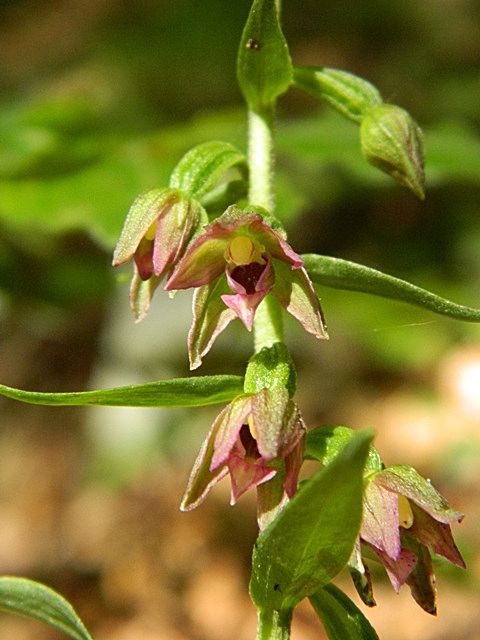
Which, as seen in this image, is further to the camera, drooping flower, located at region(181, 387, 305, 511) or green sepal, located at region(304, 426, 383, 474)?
green sepal, located at region(304, 426, 383, 474)

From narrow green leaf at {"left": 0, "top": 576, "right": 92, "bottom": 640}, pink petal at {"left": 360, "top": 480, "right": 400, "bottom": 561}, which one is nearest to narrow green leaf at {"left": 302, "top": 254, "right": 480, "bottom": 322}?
pink petal at {"left": 360, "top": 480, "right": 400, "bottom": 561}

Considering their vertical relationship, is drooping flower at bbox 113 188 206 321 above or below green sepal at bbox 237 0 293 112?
below

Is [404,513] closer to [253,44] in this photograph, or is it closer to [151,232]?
[151,232]

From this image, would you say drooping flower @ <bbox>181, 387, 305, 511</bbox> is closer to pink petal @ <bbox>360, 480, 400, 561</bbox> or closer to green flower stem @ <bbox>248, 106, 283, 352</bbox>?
pink petal @ <bbox>360, 480, 400, 561</bbox>

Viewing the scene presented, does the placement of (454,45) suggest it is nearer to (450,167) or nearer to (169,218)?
(450,167)

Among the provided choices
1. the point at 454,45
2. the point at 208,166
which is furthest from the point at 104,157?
the point at 454,45
